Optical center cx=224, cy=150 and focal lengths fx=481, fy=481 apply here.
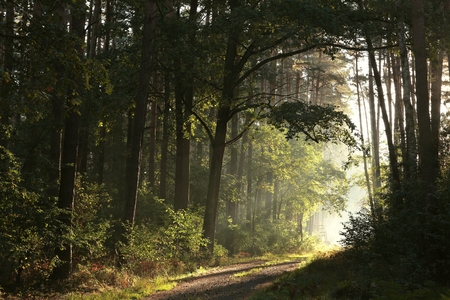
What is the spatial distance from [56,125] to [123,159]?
18704mm

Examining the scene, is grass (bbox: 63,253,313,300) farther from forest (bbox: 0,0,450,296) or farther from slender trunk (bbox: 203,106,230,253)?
slender trunk (bbox: 203,106,230,253)

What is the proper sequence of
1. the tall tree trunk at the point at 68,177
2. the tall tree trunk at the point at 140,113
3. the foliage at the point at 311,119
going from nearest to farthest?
the tall tree trunk at the point at 68,177 → the tall tree trunk at the point at 140,113 → the foliage at the point at 311,119

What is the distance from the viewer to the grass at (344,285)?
894 centimetres

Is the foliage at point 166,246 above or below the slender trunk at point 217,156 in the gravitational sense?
below

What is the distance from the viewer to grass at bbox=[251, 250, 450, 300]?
894 cm

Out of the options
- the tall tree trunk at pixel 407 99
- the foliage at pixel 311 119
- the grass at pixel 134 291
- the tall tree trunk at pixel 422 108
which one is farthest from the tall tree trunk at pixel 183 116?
the tall tree trunk at pixel 422 108

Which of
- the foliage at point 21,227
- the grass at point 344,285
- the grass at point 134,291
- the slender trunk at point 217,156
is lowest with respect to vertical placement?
the grass at point 134,291

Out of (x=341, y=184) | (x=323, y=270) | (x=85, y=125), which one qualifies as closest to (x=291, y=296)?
(x=323, y=270)

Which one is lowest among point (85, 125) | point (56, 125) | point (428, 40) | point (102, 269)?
point (102, 269)

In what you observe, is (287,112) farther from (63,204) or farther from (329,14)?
(63,204)

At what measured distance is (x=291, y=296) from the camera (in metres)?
10.1

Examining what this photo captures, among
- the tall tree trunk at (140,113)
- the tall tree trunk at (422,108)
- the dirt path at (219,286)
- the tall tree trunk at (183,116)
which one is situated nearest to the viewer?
the tall tree trunk at (422,108)

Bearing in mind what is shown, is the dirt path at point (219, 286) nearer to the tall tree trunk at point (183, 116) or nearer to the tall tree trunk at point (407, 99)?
the tall tree trunk at point (407, 99)

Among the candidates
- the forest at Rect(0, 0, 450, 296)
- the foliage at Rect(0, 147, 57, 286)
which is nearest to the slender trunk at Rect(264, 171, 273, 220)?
the forest at Rect(0, 0, 450, 296)
